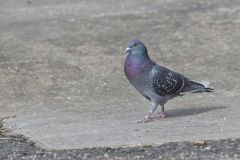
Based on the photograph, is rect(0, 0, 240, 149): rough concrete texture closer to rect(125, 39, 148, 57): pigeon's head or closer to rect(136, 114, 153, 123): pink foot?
rect(136, 114, 153, 123): pink foot

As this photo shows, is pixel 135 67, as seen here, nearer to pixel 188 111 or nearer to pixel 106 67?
pixel 188 111

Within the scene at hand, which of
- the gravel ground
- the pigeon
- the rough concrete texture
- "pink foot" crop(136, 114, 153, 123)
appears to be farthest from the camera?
the pigeon

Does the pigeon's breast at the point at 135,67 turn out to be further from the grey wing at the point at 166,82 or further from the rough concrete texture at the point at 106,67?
the rough concrete texture at the point at 106,67

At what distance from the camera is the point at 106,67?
9195mm

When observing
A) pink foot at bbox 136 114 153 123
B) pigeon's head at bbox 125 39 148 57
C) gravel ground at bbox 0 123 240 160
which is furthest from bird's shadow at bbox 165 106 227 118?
gravel ground at bbox 0 123 240 160

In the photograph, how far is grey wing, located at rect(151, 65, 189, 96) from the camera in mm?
7332

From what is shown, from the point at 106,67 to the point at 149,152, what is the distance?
3.26m

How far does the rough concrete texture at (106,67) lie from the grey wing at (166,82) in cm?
24

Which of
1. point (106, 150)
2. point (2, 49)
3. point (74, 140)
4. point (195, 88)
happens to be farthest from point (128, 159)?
point (2, 49)

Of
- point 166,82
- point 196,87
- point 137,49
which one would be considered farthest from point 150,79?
point 196,87

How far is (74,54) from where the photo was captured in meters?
9.67

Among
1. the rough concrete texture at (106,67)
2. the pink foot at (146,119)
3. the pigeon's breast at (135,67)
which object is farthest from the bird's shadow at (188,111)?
the pigeon's breast at (135,67)

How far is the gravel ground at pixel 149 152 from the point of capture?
5.91 metres

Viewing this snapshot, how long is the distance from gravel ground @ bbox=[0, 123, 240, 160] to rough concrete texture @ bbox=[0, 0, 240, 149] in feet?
0.53
